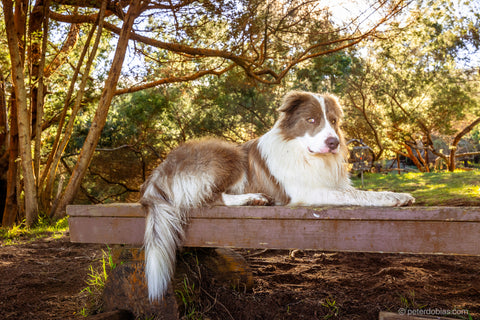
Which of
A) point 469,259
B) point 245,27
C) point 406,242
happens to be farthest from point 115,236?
point 245,27

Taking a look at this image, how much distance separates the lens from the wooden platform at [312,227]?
6.93 feet

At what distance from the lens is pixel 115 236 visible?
2.87 meters

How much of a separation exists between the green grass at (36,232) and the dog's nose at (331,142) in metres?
4.80

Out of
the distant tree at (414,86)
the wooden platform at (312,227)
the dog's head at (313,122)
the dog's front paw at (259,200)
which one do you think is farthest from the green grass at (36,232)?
the distant tree at (414,86)

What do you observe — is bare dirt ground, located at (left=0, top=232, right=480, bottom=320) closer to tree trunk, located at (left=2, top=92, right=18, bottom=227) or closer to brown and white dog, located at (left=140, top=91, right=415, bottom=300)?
brown and white dog, located at (left=140, top=91, right=415, bottom=300)

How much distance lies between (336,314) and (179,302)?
1.10 metres

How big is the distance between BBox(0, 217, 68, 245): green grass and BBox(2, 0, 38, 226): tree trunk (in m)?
0.28

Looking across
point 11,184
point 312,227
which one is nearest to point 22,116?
point 11,184

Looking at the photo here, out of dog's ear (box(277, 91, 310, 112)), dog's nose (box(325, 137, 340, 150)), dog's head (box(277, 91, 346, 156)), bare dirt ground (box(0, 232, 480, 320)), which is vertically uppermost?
dog's ear (box(277, 91, 310, 112))

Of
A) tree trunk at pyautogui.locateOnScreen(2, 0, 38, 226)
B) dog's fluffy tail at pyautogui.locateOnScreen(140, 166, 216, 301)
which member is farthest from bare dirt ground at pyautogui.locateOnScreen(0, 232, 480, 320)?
tree trunk at pyautogui.locateOnScreen(2, 0, 38, 226)

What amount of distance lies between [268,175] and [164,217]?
906 millimetres

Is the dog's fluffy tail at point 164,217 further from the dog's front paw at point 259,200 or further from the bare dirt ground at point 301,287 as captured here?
the bare dirt ground at point 301,287

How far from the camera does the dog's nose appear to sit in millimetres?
2756

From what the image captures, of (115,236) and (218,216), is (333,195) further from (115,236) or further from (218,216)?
(115,236)
